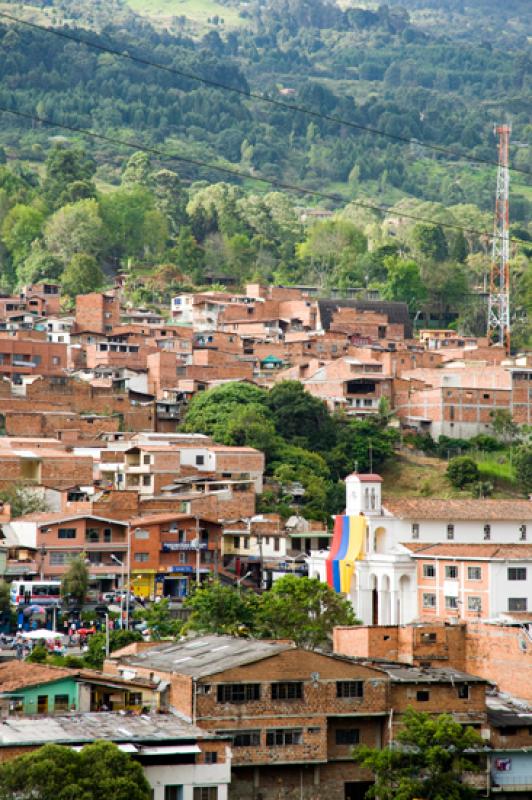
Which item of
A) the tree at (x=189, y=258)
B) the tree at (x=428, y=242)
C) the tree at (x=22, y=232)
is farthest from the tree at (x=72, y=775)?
the tree at (x=428, y=242)

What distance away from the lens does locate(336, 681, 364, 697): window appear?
41.1 metres

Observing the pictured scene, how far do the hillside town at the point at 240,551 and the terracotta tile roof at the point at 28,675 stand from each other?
9 cm

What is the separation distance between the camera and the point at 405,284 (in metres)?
112

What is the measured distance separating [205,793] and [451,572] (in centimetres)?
2068

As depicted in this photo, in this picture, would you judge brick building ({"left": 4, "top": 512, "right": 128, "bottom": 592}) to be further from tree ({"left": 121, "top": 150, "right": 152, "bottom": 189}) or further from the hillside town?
tree ({"left": 121, "top": 150, "right": 152, "bottom": 189})

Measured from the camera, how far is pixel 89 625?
57.6m

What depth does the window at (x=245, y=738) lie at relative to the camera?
131 feet

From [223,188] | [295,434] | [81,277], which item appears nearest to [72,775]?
[295,434]

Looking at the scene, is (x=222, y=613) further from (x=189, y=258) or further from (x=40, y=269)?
(x=189, y=258)

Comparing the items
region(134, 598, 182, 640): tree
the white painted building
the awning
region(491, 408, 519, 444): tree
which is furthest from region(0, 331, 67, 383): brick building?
the awning

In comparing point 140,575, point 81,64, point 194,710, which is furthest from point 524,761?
point 81,64

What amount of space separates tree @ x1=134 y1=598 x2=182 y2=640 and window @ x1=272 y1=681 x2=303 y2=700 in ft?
41.0

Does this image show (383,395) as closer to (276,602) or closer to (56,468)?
(56,468)

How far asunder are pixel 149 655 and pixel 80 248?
235 ft
